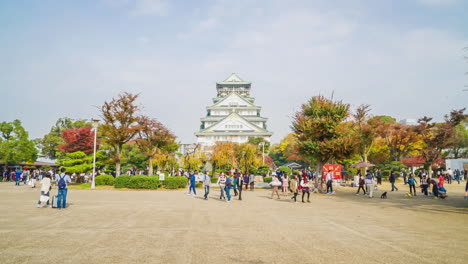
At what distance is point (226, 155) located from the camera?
98.3ft

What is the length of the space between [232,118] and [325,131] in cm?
4506

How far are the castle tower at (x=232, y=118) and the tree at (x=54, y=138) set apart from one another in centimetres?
2358

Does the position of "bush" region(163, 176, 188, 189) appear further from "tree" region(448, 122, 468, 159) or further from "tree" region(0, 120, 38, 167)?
"tree" region(448, 122, 468, 159)

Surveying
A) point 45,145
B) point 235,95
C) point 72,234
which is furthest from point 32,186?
point 235,95

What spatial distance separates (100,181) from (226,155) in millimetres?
12337

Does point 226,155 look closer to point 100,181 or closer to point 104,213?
point 100,181

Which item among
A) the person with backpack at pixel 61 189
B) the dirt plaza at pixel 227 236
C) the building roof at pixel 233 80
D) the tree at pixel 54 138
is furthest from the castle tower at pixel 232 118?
the dirt plaza at pixel 227 236

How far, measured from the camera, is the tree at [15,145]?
30734 mm

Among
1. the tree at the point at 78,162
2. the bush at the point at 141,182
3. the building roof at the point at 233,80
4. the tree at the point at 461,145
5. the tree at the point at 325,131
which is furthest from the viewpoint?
the building roof at the point at 233,80

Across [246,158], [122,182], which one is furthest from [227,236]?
[246,158]

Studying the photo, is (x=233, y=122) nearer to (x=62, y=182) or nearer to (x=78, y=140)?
(x=78, y=140)

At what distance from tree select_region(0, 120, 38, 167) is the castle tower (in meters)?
33.2

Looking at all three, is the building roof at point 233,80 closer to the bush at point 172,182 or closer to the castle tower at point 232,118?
the castle tower at point 232,118

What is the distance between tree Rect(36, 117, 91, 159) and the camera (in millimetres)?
46656
